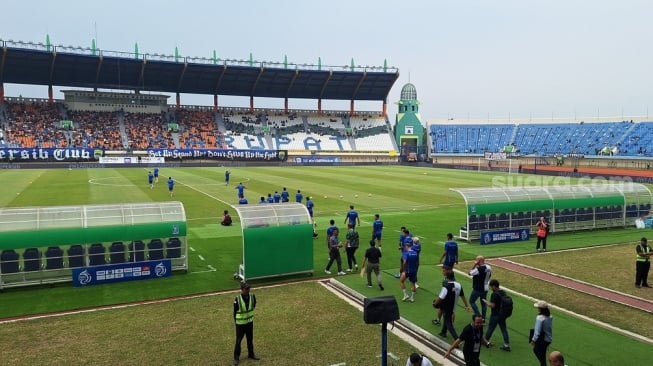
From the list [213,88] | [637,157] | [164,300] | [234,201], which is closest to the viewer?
[164,300]

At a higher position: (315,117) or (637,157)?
(315,117)

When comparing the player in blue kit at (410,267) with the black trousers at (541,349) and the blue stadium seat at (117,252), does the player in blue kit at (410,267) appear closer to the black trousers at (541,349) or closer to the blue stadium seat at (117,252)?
the black trousers at (541,349)

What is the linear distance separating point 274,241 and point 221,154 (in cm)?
6775

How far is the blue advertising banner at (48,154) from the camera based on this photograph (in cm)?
6632

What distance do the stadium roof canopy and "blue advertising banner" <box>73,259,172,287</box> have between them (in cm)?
6750

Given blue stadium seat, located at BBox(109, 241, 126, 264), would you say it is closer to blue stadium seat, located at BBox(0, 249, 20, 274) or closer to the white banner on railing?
blue stadium seat, located at BBox(0, 249, 20, 274)

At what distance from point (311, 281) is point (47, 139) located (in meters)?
74.4

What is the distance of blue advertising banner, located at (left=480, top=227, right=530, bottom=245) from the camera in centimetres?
2077

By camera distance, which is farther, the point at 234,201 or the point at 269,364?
the point at 234,201

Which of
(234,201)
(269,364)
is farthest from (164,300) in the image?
(234,201)

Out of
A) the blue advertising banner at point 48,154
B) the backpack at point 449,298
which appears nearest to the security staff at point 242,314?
the backpack at point 449,298

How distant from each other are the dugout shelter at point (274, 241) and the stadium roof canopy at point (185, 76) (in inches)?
2712

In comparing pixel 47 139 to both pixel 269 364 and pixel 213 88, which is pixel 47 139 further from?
pixel 269 364

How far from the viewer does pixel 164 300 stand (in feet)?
43.4
